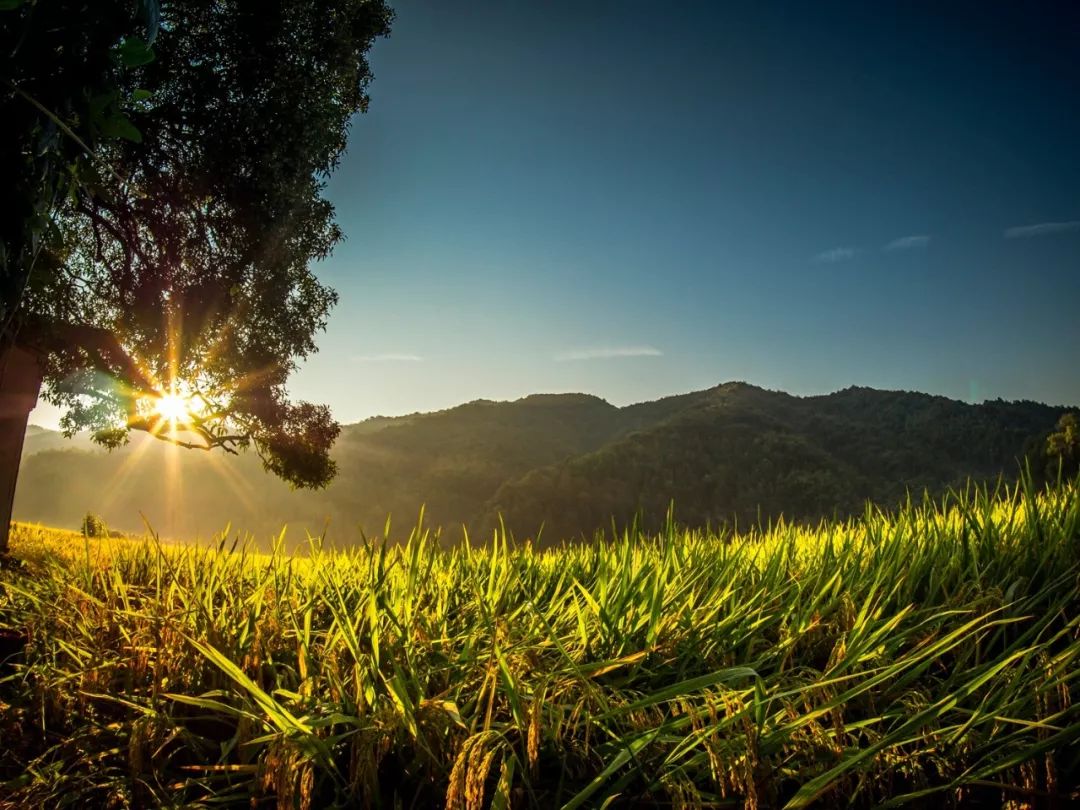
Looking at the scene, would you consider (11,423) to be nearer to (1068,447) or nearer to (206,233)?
(206,233)

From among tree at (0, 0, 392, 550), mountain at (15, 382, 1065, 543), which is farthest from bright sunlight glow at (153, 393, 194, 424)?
mountain at (15, 382, 1065, 543)

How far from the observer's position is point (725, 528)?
4.54 m

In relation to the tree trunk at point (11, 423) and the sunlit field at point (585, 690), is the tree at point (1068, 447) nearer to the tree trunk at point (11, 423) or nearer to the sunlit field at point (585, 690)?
the sunlit field at point (585, 690)

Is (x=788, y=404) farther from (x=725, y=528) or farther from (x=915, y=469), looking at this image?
(x=725, y=528)

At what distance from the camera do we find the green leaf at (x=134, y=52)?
2.15 m

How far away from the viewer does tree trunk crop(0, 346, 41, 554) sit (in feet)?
35.4

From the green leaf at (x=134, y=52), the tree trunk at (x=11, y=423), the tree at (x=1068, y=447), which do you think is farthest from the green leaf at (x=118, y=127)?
the tree at (x=1068, y=447)

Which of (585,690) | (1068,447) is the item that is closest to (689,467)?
(1068,447)

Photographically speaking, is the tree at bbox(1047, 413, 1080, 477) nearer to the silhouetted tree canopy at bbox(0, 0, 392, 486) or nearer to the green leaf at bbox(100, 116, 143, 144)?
the silhouetted tree canopy at bbox(0, 0, 392, 486)

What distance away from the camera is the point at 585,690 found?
1.83 metres

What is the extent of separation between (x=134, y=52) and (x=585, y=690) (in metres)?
2.58

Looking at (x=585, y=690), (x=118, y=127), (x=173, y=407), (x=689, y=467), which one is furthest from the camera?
(x=689, y=467)

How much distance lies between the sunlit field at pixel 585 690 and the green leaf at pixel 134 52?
1.99m

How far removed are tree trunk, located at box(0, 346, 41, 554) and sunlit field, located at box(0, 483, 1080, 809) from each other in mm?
9643
